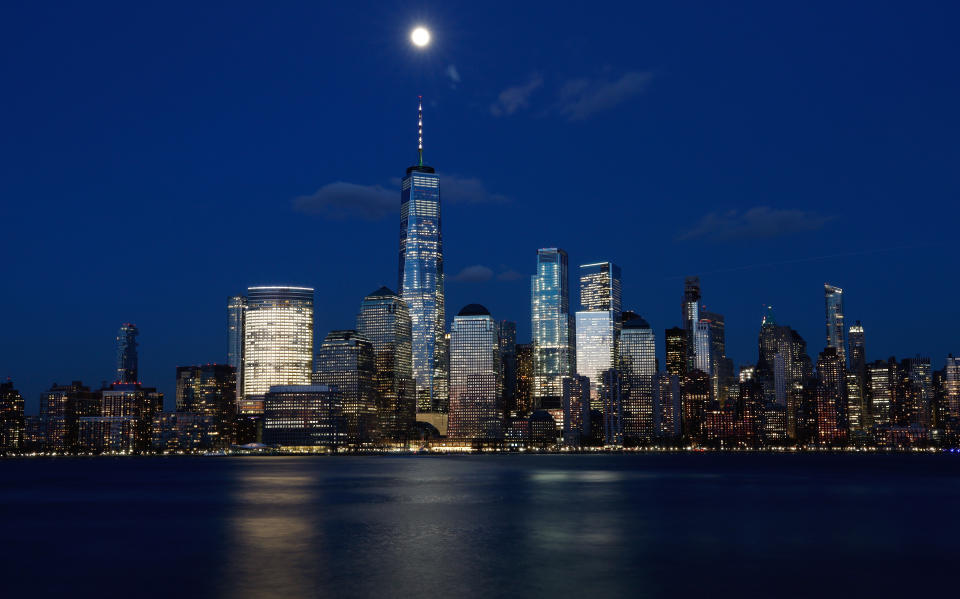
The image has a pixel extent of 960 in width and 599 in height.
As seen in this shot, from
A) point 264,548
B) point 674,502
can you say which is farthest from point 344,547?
point 674,502

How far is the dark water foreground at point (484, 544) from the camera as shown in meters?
48.1

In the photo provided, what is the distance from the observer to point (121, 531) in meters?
76.2

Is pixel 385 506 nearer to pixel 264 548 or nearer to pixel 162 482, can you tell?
pixel 264 548

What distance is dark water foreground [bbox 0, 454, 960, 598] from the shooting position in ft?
158

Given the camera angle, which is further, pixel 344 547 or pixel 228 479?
pixel 228 479

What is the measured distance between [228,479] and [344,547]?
116 meters

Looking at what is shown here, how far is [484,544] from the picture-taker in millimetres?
65625

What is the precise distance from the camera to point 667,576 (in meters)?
51.2

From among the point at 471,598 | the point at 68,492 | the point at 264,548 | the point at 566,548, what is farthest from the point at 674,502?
the point at 68,492

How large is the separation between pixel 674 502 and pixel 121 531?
2373 inches

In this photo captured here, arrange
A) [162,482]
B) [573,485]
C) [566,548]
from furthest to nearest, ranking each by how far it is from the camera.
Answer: [162,482]
[573,485]
[566,548]

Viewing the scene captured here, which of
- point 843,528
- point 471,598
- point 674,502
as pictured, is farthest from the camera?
point 674,502

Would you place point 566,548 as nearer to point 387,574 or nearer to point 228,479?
point 387,574

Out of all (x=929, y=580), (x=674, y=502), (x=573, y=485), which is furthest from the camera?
(x=573, y=485)
